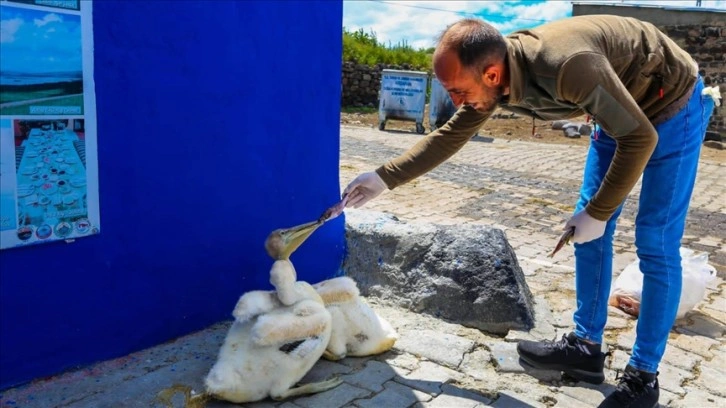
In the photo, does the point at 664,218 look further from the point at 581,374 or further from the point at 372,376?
the point at 372,376

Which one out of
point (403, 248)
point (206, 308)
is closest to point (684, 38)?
point (403, 248)

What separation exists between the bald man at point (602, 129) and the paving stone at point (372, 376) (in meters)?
0.67

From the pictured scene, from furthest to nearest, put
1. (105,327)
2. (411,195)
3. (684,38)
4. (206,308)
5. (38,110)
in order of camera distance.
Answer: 1. (684,38)
2. (411,195)
3. (206,308)
4. (105,327)
5. (38,110)

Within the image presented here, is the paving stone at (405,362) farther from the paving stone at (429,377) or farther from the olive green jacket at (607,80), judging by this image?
the olive green jacket at (607,80)

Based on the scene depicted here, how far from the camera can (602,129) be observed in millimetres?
2510

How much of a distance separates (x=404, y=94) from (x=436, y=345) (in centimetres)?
1271

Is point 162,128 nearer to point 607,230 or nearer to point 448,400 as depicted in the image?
point 448,400

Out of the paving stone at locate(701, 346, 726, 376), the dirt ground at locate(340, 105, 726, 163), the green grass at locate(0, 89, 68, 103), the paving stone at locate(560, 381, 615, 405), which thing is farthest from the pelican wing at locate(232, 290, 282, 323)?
the dirt ground at locate(340, 105, 726, 163)

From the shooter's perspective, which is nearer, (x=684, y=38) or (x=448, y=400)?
(x=448, y=400)

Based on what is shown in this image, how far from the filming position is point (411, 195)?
7.55 metres

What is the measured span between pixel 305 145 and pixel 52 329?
155 cm

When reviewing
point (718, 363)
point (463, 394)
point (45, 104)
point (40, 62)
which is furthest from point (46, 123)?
point (718, 363)

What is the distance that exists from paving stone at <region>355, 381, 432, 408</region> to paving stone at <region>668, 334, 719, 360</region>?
160 centimetres

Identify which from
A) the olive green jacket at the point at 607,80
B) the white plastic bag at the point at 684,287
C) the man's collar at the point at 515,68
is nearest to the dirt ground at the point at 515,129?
the white plastic bag at the point at 684,287
